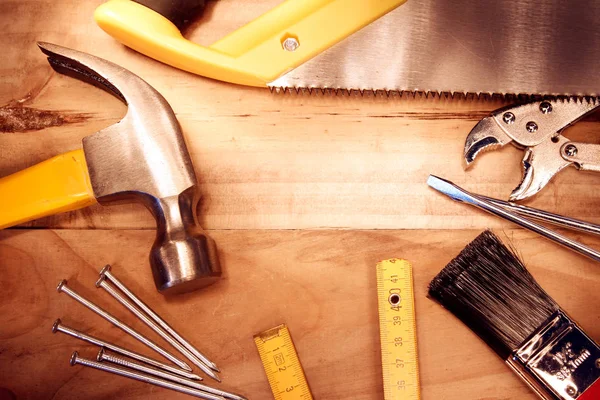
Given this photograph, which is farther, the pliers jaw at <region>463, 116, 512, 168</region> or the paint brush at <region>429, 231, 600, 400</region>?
the pliers jaw at <region>463, 116, 512, 168</region>

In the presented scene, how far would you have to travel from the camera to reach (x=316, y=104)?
1.28 m

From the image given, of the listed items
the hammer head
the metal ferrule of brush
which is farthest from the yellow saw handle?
the metal ferrule of brush

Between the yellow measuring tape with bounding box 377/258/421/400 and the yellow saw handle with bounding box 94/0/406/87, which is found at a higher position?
the yellow saw handle with bounding box 94/0/406/87

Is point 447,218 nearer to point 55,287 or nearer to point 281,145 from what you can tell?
point 281,145

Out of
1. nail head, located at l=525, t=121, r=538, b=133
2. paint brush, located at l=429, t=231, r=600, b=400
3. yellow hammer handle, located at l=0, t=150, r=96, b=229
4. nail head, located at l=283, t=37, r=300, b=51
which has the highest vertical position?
nail head, located at l=283, t=37, r=300, b=51

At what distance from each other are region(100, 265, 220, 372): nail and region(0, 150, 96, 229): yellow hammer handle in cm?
17

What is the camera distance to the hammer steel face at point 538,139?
123 cm

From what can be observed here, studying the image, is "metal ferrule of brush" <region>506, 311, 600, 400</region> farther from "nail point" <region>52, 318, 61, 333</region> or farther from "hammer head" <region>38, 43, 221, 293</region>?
"nail point" <region>52, 318, 61, 333</region>

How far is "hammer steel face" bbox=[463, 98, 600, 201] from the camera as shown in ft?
4.02

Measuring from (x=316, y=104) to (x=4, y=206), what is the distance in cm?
69

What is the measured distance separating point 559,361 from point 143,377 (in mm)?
840

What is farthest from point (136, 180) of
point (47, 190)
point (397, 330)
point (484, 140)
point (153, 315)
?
point (484, 140)

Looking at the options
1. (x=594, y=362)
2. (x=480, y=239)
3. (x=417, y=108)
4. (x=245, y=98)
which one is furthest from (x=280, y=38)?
(x=594, y=362)

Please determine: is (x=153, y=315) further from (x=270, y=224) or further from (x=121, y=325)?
(x=270, y=224)
